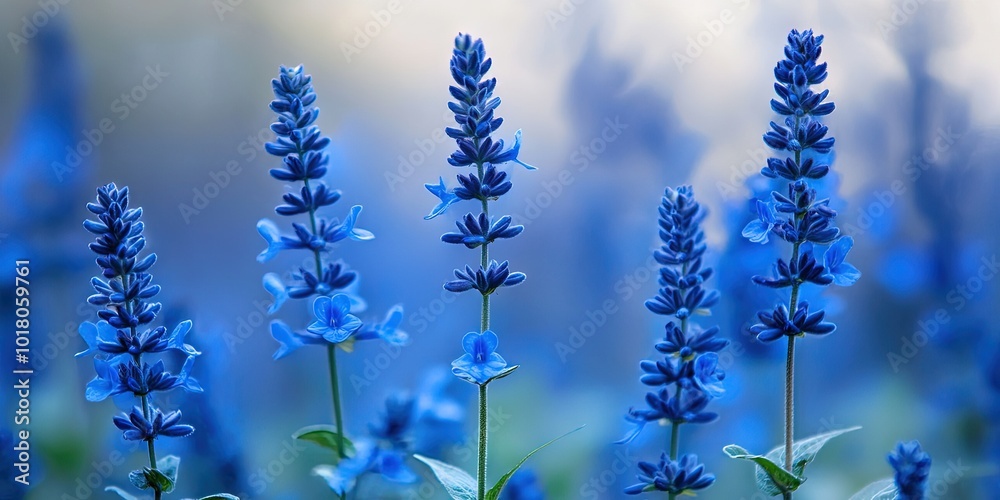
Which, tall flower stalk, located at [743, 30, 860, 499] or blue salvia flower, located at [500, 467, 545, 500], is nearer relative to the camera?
tall flower stalk, located at [743, 30, 860, 499]

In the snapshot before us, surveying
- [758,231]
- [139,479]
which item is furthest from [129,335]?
[758,231]

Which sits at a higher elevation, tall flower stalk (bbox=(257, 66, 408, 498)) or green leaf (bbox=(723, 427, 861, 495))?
tall flower stalk (bbox=(257, 66, 408, 498))

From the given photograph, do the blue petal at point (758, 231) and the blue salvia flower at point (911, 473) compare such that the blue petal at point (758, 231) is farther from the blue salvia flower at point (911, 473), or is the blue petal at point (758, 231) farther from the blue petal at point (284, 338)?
the blue petal at point (284, 338)

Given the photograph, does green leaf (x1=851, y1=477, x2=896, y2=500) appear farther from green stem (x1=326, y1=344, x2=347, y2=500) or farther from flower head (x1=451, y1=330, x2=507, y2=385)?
green stem (x1=326, y1=344, x2=347, y2=500)

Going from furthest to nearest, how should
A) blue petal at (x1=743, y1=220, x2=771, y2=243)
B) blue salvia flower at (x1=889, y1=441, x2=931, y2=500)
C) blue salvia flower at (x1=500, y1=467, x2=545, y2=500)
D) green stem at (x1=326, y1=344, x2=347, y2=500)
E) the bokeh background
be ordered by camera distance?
the bokeh background < blue salvia flower at (x1=500, y1=467, x2=545, y2=500) < green stem at (x1=326, y1=344, x2=347, y2=500) < blue petal at (x1=743, y1=220, x2=771, y2=243) < blue salvia flower at (x1=889, y1=441, x2=931, y2=500)

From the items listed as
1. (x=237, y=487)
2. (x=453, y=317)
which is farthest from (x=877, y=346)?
(x=237, y=487)

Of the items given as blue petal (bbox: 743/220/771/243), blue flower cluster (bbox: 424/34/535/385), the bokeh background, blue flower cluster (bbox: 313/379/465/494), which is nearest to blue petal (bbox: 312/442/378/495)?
blue flower cluster (bbox: 313/379/465/494)
